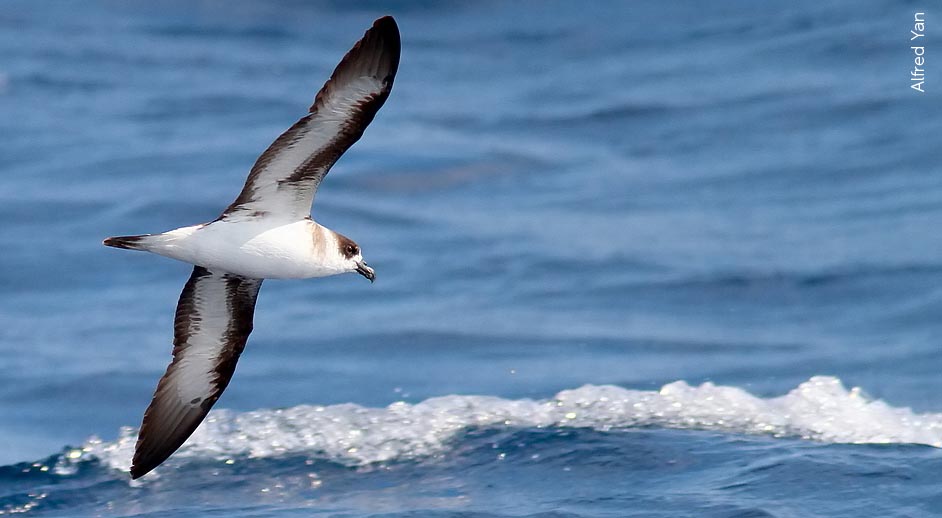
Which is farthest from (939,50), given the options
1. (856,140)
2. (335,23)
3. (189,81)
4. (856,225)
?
(189,81)

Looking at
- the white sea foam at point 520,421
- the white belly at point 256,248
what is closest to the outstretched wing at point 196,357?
the white belly at point 256,248

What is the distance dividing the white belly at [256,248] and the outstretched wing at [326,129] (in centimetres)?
11

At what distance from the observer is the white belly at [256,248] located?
873 centimetres

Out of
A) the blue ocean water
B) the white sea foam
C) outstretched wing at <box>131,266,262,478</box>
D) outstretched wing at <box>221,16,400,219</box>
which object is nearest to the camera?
outstretched wing at <box>221,16,400,219</box>

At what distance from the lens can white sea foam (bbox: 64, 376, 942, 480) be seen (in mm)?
12211

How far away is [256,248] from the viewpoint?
881cm

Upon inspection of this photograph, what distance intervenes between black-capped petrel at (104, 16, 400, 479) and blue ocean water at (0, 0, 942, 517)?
1.27m

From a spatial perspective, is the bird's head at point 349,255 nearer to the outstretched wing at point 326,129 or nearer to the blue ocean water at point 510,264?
the outstretched wing at point 326,129

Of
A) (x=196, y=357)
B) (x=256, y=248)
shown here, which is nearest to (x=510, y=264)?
(x=196, y=357)

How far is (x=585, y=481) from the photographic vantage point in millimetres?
11133

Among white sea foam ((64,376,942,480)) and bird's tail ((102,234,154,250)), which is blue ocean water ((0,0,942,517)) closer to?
white sea foam ((64,376,942,480))

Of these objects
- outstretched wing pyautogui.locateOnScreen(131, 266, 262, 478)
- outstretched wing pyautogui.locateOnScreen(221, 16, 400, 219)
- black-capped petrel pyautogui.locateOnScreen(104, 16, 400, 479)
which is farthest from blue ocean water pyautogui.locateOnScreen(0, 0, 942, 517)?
outstretched wing pyautogui.locateOnScreen(221, 16, 400, 219)

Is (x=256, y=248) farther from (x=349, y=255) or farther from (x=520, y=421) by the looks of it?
(x=520, y=421)

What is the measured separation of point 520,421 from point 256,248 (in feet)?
14.5
